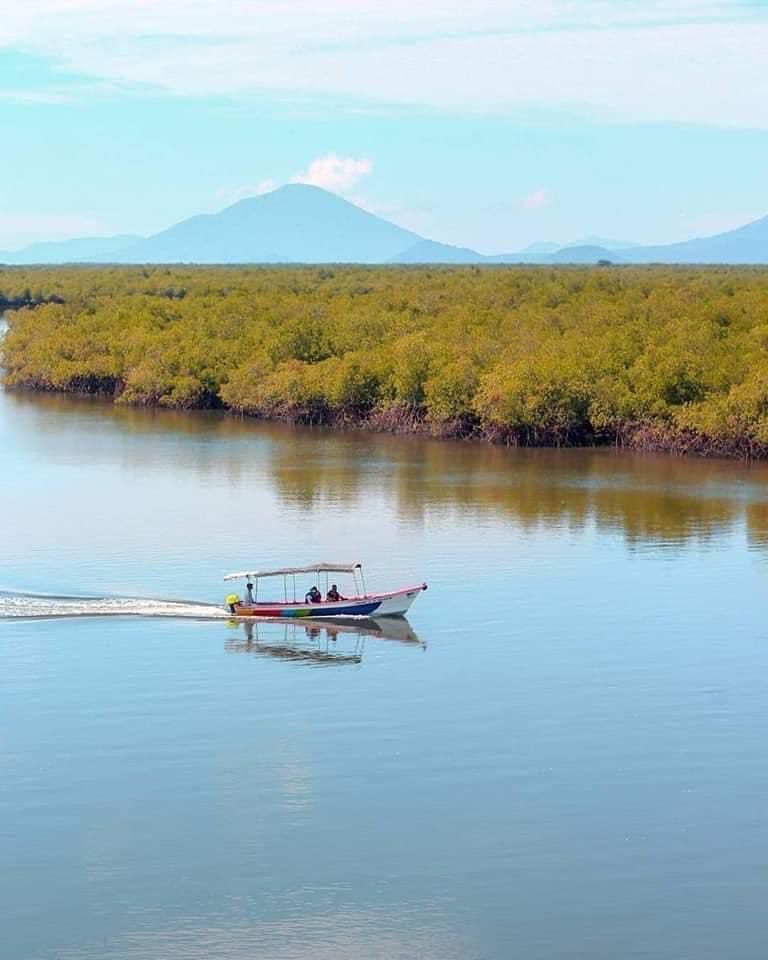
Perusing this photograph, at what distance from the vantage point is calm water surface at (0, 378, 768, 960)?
71.4ft

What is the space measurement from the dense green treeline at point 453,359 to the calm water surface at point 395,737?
1324 cm

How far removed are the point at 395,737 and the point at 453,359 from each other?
143 feet

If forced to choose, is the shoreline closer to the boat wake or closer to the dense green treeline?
the dense green treeline

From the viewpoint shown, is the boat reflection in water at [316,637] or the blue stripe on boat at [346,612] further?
the blue stripe on boat at [346,612]

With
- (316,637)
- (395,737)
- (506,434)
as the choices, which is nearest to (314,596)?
(316,637)

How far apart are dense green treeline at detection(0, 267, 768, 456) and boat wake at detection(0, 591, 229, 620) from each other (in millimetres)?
29178

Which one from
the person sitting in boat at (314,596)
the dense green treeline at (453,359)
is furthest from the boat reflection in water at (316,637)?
the dense green treeline at (453,359)

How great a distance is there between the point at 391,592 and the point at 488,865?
14.8 m

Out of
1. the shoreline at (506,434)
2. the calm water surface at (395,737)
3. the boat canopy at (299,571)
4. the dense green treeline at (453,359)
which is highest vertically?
the dense green treeline at (453,359)

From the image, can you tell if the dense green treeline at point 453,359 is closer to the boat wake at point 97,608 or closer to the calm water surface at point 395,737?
the calm water surface at point 395,737

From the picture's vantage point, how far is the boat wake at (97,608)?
36.7 metres

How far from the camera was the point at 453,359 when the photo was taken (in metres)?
71.0

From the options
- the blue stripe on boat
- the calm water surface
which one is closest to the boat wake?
the calm water surface

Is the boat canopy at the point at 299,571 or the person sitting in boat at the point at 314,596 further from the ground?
the boat canopy at the point at 299,571
